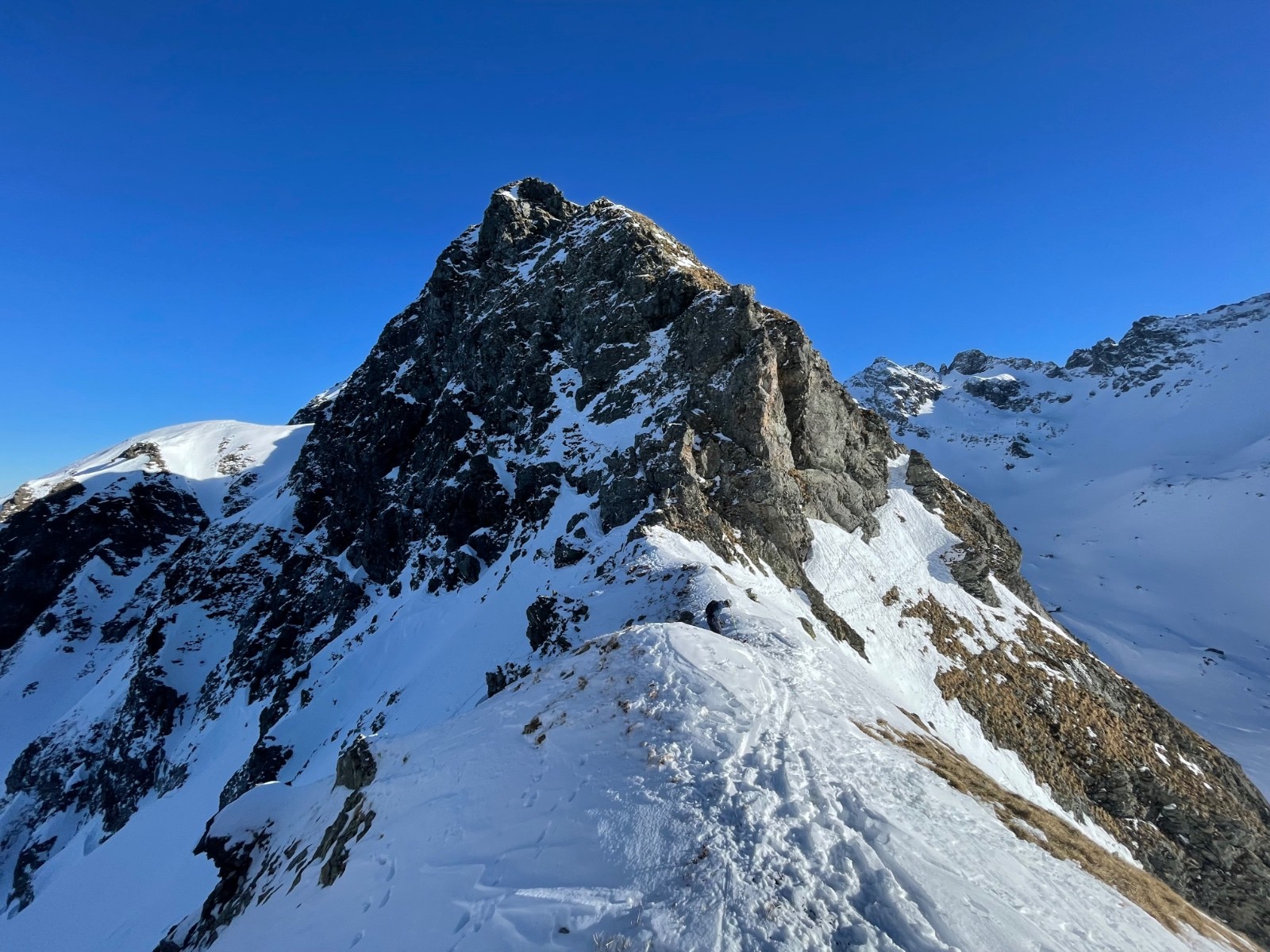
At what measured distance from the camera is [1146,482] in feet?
338

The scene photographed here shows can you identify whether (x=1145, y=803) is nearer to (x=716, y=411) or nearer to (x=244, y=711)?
(x=716, y=411)

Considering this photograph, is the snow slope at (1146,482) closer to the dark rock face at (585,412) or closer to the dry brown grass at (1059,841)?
the dark rock face at (585,412)

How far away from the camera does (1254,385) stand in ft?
400

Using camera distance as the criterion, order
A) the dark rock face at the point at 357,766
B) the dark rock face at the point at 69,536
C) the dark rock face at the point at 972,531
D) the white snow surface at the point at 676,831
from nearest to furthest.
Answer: the white snow surface at the point at 676,831 < the dark rock face at the point at 357,766 < the dark rock face at the point at 972,531 < the dark rock face at the point at 69,536

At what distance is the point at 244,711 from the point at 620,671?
47.0 m

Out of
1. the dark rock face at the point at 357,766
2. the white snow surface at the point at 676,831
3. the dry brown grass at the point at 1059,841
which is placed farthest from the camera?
the dark rock face at the point at 357,766

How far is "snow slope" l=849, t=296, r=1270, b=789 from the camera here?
179ft

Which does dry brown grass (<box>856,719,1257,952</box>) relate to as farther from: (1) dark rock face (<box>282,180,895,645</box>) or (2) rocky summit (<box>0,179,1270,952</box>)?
(1) dark rock face (<box>282,180,895,645</box>)

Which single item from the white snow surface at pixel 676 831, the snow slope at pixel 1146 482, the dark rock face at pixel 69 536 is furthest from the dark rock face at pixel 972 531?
the dark rock face at pixel 69 536

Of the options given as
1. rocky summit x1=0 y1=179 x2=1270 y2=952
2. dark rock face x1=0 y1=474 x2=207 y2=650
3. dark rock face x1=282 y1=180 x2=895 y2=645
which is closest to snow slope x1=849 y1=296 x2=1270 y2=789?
rocky summit x1=0 y1=179 x2=1270 y2=952

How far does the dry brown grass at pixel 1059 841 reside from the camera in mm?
8789

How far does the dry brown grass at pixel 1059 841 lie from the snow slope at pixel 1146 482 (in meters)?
42.9

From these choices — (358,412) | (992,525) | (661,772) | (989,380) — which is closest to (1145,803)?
(992,525)

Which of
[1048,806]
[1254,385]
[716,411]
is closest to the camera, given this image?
[1048,806]
